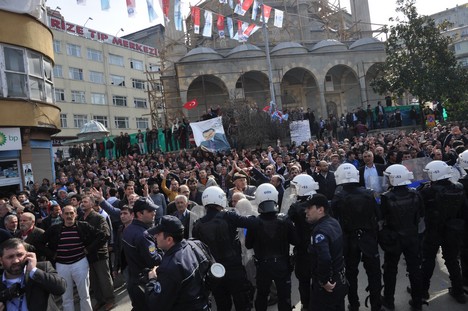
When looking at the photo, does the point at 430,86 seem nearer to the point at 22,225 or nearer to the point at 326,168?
the point at 326,168

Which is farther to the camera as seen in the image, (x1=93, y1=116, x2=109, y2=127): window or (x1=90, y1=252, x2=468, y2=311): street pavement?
(x1=93, y1=116, x2=109, y2=127): window

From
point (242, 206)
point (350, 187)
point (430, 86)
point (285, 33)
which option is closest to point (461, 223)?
point (350, 187)

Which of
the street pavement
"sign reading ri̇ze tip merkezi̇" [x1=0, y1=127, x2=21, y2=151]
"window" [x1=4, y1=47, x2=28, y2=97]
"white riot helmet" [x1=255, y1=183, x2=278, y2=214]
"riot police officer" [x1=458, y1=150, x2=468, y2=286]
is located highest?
"window" [x1=4, y1=47, x2=28, y2=97]

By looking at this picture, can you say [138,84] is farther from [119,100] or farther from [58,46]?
[58,46]

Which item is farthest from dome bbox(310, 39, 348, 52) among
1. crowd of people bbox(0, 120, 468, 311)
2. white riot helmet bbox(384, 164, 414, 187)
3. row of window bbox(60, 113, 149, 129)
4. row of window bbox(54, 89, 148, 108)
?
white riot helmet bbox(384, 164, 414, 187)

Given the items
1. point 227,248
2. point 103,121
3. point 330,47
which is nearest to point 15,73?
point 227,248

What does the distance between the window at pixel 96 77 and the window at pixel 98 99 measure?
165cm

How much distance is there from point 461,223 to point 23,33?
14748 millimetres

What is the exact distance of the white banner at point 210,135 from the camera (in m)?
16.7

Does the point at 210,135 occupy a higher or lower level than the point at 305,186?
higher

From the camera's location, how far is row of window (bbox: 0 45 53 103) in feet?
45.6

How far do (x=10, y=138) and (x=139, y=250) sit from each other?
37.9 ft

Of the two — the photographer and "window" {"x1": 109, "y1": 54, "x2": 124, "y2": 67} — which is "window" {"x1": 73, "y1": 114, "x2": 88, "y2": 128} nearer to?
"window" {"x1": 109, "y1": 54, "x2": 124, "y2": 67}

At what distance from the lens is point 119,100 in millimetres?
52844
